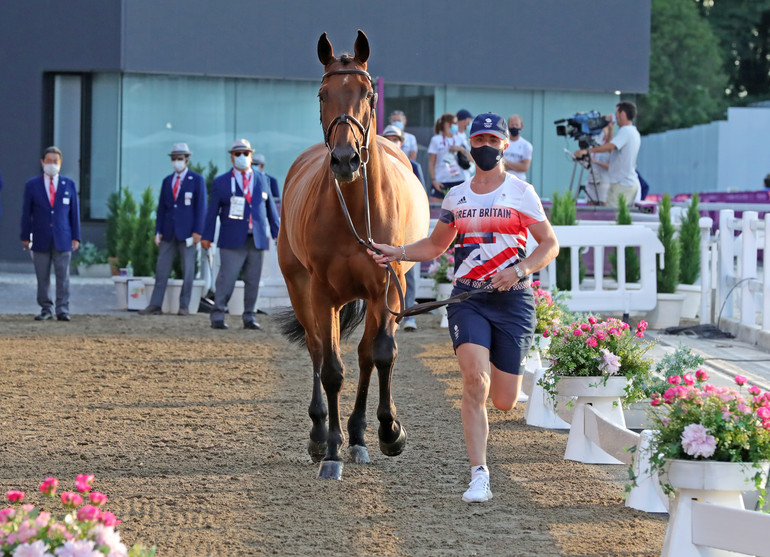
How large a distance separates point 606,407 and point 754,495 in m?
1.54

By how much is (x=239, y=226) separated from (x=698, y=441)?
10.5 m

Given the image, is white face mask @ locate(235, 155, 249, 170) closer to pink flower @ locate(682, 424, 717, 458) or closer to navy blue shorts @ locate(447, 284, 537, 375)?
navy blue shorts @ locate(447, 284, 537, 375)

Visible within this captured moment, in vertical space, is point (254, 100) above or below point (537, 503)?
above

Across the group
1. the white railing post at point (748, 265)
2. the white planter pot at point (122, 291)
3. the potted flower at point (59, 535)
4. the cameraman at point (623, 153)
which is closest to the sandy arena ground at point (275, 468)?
the potted flower at point (59, 535)

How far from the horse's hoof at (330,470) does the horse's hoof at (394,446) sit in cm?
47

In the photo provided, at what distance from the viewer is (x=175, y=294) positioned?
16.4m

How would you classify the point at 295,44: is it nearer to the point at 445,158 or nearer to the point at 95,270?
the point at 95,270

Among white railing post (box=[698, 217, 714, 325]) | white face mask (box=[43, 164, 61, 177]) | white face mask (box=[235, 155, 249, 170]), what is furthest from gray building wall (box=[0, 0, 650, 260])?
white railing post (box=[698, 217, 714, 325])

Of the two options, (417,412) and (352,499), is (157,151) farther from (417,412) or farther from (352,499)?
(352,499)

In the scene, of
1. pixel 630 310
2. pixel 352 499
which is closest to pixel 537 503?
pixel 352 499

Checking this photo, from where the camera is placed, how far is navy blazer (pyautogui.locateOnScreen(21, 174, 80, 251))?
600 inches

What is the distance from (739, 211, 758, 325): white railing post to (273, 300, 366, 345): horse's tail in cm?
491

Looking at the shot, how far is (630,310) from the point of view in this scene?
1376 cm

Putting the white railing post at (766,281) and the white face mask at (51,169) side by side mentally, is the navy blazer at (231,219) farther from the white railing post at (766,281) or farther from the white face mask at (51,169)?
the white railing post at (766,281)
